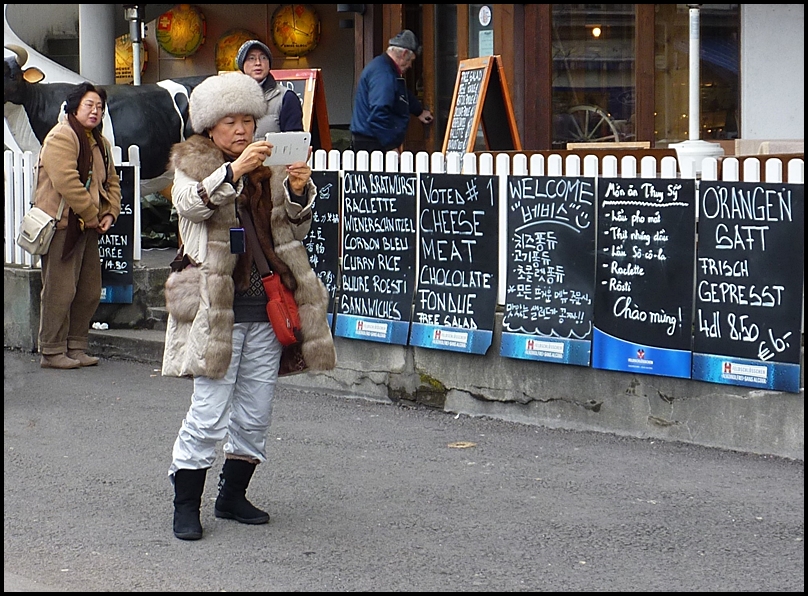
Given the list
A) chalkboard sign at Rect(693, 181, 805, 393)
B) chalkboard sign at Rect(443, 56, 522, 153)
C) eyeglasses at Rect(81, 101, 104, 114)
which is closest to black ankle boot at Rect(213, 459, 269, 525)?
chalkboard sign at Rect(693, 181, 805, 393)

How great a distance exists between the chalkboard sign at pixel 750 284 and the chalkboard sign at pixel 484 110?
369 centimetres

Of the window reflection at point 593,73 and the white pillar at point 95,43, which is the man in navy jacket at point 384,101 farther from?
the white pillar at point 95,43

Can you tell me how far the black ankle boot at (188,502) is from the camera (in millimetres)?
5371

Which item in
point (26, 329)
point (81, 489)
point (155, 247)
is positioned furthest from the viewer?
point (155, 247)

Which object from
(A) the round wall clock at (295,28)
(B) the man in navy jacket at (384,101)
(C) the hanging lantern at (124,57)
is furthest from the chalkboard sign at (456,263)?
(C) the hanging lantern at (124,57)

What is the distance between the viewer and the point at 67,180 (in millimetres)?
8938

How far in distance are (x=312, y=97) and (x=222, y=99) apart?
546cm

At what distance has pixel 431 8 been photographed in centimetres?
1308

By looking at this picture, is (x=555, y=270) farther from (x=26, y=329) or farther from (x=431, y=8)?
(x=431, y=8)

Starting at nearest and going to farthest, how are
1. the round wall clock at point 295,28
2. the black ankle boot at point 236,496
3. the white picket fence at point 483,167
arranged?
the black ankle boot at point 236,496 → the white picket fence at point 483,167 → the round wall clock at point 295,28

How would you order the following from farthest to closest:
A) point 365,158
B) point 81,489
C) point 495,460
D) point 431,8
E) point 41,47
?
point 41,47, point 431,8, point 365,158, point 495,460, point 81,489

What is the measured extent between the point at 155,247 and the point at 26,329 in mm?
2021

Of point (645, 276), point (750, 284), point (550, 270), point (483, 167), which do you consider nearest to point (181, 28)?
point (483, 167)

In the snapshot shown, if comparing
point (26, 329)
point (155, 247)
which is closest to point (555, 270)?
point (26, 329)
